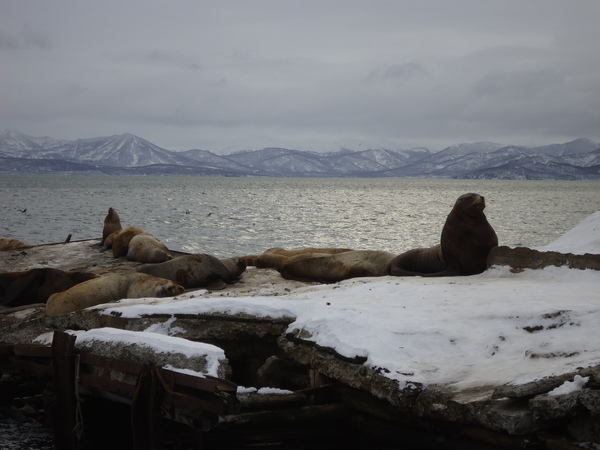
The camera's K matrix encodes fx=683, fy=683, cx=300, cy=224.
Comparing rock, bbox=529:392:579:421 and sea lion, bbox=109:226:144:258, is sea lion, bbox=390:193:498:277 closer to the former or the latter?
rock, bbox=529:392:579:421

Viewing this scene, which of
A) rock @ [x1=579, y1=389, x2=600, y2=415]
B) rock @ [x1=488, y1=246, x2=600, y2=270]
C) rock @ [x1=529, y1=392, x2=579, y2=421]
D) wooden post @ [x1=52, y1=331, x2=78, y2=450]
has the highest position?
rock @ [x1=488, y1=246, x2=600, y2=270]

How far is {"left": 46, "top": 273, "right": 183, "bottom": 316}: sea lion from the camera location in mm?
10868

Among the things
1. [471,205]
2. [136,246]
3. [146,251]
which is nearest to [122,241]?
[136,246]

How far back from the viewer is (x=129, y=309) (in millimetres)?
8555

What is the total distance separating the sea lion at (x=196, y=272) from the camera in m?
12.9

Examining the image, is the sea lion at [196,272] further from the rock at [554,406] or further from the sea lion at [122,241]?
the rock at [554,406]

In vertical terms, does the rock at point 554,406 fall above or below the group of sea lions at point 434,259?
below

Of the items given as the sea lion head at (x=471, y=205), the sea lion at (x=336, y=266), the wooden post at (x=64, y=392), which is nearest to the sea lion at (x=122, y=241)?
the sea lion at (x=336, y=266)

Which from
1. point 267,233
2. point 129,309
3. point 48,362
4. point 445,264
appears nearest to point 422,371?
point 129,309

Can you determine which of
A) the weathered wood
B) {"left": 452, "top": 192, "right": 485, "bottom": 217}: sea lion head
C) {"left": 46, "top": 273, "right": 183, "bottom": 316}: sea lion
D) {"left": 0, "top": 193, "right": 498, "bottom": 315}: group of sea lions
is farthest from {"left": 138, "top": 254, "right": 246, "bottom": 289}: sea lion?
the weathered wood

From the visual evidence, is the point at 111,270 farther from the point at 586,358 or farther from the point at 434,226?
the point at 434,226

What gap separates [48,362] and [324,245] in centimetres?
2550

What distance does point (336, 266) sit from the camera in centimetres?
1334

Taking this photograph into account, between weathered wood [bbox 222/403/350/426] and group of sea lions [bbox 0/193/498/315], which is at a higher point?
group of sea lions [bbox 0/193/498/315]
